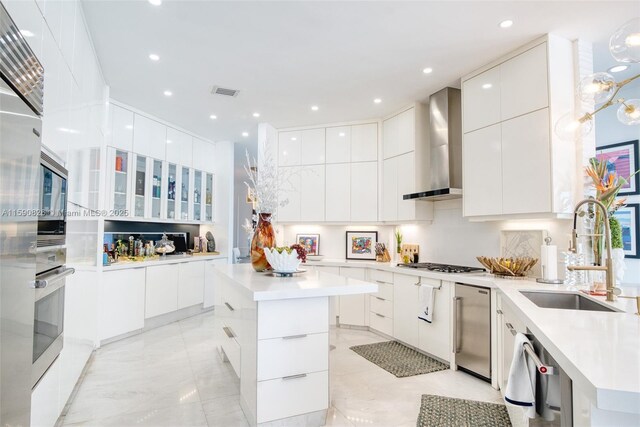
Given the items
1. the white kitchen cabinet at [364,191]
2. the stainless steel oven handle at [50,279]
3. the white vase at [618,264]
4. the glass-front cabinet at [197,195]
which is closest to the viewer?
the stainless steel oven handle at [50,279]

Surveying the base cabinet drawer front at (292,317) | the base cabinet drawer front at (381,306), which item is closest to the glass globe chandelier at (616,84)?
the base cabinet drawer front at (292,317)

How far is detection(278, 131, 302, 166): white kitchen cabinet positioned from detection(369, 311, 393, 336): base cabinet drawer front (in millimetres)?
2387

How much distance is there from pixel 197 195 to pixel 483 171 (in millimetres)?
4151

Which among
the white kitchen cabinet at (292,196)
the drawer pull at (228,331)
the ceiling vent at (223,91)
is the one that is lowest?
the drawer pull at (228,331)

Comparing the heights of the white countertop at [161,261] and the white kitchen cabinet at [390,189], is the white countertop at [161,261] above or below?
below

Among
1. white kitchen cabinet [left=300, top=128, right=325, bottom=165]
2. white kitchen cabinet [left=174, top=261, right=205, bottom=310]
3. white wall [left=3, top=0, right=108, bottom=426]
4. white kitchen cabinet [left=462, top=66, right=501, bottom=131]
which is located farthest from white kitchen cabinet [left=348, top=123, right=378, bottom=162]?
white wall [left=3, top=0, right=108, bottom=426]

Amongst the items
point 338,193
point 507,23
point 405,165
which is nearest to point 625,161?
point 507,23

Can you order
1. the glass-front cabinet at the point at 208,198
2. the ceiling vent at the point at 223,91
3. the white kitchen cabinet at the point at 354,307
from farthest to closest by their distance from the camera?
the glass-front cabinet at the point at 208,198, the white kitchen cabinet at the point at 354,307, the ceiling vent at the point at 223,91

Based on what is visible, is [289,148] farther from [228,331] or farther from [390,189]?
[228,331]

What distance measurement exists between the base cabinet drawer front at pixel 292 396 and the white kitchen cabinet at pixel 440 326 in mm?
1539

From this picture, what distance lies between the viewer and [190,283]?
16.5ft

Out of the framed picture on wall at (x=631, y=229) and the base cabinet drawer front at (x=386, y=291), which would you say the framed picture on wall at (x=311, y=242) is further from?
the framed picture on wall at (x=631, y=229)

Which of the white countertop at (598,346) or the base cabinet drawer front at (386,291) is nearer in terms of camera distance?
the white countertop at (598,346)

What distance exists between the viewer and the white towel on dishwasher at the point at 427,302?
331cm
